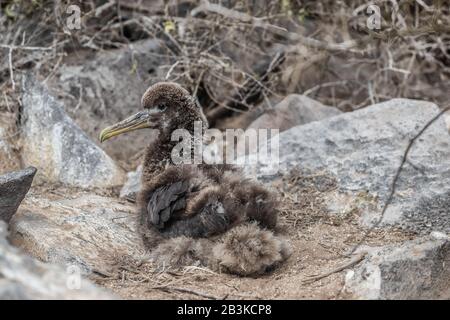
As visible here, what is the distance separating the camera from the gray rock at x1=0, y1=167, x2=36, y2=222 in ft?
16.9

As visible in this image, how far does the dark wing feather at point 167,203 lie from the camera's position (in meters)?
5.21

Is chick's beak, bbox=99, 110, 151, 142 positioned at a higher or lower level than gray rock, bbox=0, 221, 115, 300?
lower

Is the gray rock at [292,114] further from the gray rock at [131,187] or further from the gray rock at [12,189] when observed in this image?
the gray rock at [12,189]

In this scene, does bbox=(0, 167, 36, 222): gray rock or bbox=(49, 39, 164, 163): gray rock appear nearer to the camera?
bbox=(0, 167, 36, 222): gray rock

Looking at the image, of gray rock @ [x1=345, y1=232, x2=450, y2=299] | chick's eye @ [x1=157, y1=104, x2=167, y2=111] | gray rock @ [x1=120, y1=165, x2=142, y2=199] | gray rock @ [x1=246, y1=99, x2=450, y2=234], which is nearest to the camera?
gray rock @ [x1=345, y1=232, x2=450, y2=299]

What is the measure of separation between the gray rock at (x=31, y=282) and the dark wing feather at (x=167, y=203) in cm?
138

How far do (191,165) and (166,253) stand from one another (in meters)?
0.76

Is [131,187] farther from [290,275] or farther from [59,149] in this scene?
[290,275]

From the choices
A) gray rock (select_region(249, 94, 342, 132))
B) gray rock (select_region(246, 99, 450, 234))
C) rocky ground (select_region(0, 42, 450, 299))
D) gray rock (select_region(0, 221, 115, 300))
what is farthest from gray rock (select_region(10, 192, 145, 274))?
gray rock (select_region(249, 94, 342, 132))

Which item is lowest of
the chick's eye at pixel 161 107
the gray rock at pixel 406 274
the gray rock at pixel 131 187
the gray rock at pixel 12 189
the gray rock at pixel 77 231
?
the gray rock at pixel 131 187

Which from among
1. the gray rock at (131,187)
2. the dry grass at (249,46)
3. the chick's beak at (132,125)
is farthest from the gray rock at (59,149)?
the chick's beak at (132,125)

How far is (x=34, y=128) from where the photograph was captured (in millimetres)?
7262

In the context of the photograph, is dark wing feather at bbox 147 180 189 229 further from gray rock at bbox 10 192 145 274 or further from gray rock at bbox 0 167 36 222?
gray rock at bbox 0 167 36 222

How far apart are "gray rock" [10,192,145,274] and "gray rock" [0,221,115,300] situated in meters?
1.16
